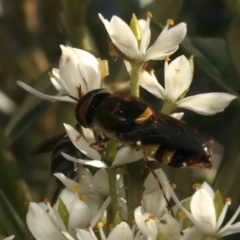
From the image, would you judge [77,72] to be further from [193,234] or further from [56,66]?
[56,66]

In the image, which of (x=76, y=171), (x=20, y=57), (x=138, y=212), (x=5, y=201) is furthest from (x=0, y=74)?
(x=138, y=212)

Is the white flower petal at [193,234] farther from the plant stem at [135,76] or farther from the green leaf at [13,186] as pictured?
the green leaf at [13,186]

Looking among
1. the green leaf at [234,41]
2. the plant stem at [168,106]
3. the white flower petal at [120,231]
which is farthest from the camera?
the green leaf at [234,41]

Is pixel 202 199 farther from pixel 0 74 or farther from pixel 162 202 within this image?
pixel 0 74

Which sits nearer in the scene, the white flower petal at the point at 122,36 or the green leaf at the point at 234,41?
the white flower petal at the point at 122,36

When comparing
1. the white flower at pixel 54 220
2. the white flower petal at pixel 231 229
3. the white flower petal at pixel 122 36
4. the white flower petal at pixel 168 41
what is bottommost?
the white flower petal at pixel 231 229

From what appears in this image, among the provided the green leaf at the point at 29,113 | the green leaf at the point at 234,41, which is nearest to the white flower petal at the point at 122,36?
the green leaf at the point at 234,41

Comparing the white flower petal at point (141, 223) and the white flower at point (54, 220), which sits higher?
the white flower at point (54, 220)

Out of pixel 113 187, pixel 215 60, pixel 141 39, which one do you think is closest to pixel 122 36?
pixel 141 39

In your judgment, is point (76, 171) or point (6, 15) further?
point (6, 15)
